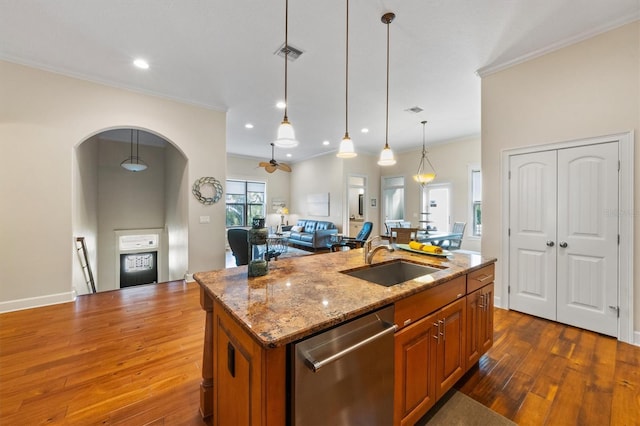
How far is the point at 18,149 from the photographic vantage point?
3162 mm

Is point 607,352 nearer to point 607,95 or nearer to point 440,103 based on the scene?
point 607,95

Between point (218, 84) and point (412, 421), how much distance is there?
14.5ft

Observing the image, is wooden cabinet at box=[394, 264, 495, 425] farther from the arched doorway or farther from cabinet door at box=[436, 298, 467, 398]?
the arched doorway

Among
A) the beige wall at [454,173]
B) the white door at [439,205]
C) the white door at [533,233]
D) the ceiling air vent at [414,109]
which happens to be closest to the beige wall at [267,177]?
the beige wall at [454,173]


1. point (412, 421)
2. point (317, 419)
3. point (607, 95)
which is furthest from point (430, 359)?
point (607, 95)

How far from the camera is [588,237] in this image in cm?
278

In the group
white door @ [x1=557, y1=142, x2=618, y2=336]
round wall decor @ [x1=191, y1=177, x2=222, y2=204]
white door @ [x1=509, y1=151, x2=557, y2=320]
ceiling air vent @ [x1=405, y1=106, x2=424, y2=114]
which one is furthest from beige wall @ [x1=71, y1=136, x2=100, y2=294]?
white door @ [x1=557, y1=142, x2=618, y2=336]

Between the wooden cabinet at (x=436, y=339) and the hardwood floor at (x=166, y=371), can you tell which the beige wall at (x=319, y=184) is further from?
the wooden cabinet at (x=436, y=339)

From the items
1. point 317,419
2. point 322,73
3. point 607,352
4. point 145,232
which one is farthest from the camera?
point 145,232

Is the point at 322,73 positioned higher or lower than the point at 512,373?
higher

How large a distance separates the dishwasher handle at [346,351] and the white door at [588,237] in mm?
2988

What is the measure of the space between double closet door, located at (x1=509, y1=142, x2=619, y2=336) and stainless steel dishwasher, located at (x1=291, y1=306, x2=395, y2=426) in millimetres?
2958

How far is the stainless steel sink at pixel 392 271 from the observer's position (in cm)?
200

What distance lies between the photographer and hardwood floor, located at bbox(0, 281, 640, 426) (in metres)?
1.68
